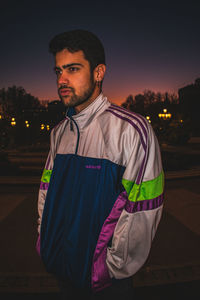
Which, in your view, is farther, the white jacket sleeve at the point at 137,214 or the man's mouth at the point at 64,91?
the man's mouth at the point at 64,91

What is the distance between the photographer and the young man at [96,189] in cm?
141

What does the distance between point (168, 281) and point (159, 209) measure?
2.02m

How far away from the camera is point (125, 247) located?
53.7 inches

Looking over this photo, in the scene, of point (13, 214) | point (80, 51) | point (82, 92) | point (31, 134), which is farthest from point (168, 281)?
point (31, 134)

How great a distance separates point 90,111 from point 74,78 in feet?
0.85

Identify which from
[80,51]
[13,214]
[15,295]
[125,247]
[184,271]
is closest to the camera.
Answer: [125,247]

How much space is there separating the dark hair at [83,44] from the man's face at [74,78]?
0.03m

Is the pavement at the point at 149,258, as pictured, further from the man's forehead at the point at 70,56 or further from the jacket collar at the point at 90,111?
the man's forehead at the point at 70,56

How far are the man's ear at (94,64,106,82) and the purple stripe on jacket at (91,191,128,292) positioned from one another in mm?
850

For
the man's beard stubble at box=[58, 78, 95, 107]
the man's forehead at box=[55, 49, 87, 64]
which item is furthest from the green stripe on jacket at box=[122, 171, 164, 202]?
the man's forehead at box=[55, 49, 87, 64]

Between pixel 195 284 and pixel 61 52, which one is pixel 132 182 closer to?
pixel 61 52

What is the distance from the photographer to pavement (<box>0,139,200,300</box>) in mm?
2797

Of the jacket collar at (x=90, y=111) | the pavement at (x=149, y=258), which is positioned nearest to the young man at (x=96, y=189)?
the jacket collar at (x=90, y=111)

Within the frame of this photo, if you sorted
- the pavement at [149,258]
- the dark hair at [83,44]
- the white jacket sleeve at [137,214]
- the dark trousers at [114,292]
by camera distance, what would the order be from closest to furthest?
the white jacket sleeve at [137,214] → the dark trousers at [114,292] → the dark hair at [83,44] → the pavement at [149,258]
